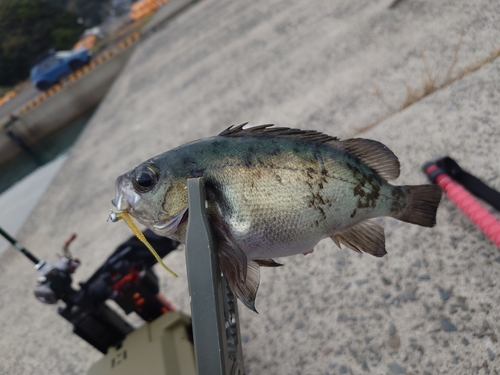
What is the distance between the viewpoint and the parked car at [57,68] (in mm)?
14008

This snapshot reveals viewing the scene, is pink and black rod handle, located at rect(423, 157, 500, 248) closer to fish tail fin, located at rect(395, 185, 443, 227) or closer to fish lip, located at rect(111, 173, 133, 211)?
fish tail fin, located at rect(395, 185, 443, 227)

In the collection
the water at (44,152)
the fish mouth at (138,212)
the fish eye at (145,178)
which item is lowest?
the water at (44,152)

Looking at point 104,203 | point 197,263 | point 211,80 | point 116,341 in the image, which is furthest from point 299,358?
point 211,80

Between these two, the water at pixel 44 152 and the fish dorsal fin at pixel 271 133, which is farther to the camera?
the water at pixel 44 152

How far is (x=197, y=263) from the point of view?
2.68 feet

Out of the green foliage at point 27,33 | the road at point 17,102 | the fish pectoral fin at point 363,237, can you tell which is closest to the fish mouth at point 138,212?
the fish pectoral fin at point 363,237

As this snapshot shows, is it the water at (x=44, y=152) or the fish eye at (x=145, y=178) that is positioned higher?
the fish eye at (x=145, y=178)

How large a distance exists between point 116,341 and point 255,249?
1.08 meters

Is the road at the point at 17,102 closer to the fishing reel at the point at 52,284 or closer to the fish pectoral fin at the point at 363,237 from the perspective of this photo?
the fishing reel at the point at 52,284

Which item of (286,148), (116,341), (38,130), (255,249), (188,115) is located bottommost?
(38,130)

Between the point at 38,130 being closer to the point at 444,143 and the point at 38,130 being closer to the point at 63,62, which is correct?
the point at 63,62

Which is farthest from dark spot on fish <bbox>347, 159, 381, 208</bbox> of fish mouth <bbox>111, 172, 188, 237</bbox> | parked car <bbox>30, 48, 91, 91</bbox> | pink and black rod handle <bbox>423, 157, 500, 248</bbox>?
parked car <bbox>30, 48, 91, 91</bbox>

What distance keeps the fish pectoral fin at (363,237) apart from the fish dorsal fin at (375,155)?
0.17 metres

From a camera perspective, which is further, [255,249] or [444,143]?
[444,143]
